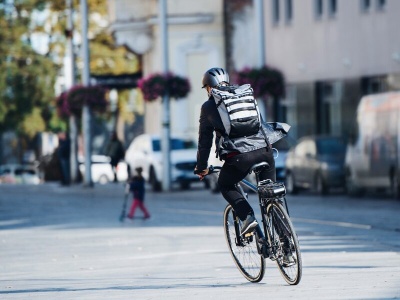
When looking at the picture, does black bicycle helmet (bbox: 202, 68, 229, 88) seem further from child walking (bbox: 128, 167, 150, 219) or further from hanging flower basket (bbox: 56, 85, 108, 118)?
hanging flower basket (bbox: 56, 85, 108, 118)

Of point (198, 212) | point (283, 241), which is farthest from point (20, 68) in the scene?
point (283, 241)

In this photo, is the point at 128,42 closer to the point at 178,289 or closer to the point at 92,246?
the point at 92,246

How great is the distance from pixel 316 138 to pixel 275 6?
14152 millimetres

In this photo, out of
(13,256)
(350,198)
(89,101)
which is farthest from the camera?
(89,101)

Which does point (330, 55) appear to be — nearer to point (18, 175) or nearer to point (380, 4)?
point (380, 4)

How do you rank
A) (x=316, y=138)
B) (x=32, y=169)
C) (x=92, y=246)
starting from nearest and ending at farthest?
(x=92, y=246)
(x=316, y=138)
(x=32, y=169)

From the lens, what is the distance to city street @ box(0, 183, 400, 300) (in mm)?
12914

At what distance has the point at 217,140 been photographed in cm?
1288

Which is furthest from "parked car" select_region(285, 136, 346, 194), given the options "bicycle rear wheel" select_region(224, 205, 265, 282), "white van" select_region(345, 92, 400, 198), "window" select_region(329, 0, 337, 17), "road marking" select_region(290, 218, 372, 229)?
"bicycle rear wheel" select_region(224, 205, 265, 282)

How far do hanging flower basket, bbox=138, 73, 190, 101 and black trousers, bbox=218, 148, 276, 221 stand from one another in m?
29.8

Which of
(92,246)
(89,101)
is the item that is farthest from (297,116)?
(92,246)

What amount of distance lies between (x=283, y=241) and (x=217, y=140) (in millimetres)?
1106

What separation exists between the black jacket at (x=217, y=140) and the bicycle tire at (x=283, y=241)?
0.54m

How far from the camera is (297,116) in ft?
167
